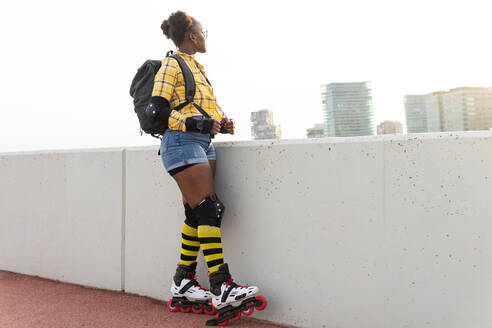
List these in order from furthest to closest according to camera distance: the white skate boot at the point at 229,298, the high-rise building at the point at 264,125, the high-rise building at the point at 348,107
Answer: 1. the high-rise building at the point at 348,107
2. the high-rise building at the point at 264,125
3. the white skate boot at the point at 229,298

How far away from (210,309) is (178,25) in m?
2.01

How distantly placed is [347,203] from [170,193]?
4.79ft

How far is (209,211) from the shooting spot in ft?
9.13

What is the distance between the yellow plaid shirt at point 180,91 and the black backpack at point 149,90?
34mm

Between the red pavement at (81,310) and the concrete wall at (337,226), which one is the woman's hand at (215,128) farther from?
the red pavement at (81,310)

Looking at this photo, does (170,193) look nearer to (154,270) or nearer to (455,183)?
(154,270)

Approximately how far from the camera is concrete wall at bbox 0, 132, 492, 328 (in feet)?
7.45

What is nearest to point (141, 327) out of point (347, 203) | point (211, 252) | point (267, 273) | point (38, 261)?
point (211, 252)

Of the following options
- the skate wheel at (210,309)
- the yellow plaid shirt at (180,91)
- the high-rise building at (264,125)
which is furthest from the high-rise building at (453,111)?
the skate wheel at (210,309)

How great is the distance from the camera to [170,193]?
132 inches

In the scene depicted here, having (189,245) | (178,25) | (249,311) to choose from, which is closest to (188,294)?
(189,245)

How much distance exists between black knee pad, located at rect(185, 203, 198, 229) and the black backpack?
1.90 ft

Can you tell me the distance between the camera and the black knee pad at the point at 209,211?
278 centimetres

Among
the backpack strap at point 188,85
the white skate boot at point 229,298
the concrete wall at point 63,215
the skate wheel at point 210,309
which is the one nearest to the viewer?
the white skate boot at point 229,298
